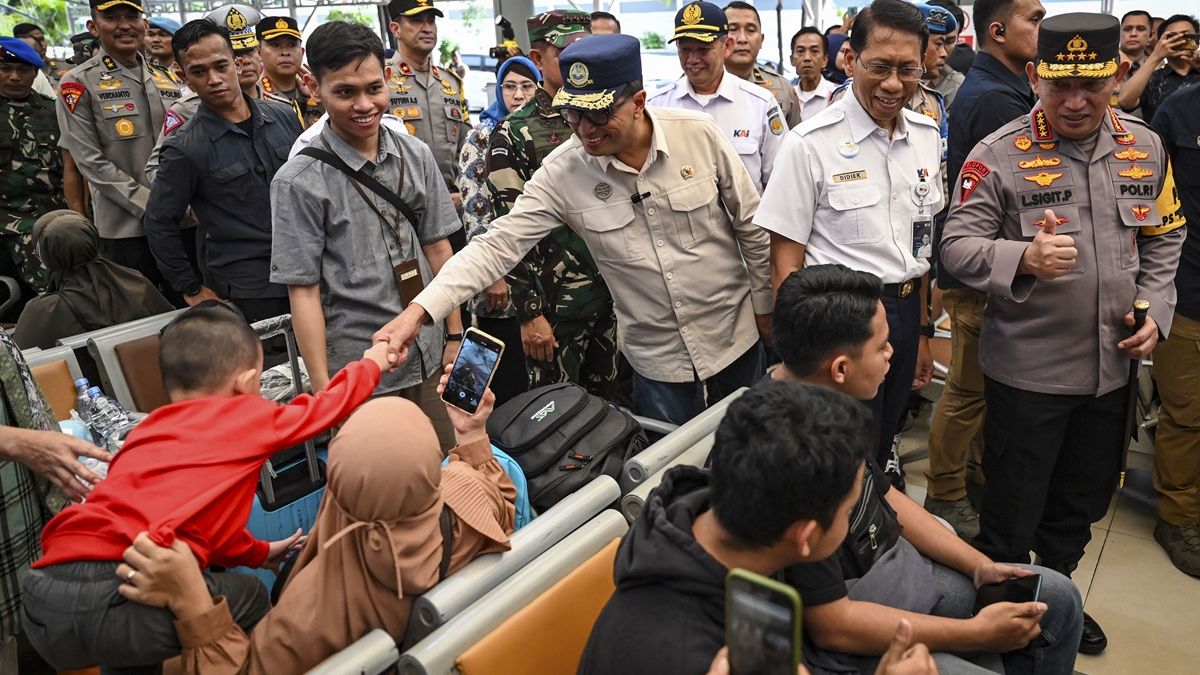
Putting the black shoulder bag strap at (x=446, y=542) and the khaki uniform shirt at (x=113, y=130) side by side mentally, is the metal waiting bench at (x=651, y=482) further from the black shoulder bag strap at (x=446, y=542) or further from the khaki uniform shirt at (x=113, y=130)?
the khaki uniform shirt at (x=113, y=130)

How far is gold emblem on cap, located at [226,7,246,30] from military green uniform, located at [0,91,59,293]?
1.11m

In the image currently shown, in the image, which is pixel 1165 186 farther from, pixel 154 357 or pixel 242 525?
pixel 154 357

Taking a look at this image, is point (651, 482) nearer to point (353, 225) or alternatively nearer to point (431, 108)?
point (353, 225)

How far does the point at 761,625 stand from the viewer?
0.86 m

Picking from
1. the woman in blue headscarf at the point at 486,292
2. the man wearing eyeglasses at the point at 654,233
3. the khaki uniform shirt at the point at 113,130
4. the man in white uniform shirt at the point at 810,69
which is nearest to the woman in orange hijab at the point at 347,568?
the man wearing eyeglasses at the point at 654,233

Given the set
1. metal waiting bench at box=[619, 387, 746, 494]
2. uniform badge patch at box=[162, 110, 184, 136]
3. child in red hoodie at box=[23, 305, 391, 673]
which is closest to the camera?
child in red hoodie at box=[23, 305, 391, 673]

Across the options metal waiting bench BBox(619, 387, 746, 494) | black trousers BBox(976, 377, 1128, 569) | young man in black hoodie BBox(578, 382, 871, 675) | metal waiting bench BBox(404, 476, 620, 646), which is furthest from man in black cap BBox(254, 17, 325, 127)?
young man in black hoodie BBox(578, 382, 871, 675)

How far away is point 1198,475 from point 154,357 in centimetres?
364

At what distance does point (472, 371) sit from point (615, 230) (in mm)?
765

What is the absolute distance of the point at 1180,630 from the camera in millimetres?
2543

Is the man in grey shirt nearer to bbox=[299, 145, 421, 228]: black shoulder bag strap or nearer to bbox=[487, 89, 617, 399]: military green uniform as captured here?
bbox=[299, 145, 421, 228]: black shoulder bag strap

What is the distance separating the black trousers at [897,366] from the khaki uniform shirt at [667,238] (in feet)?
1.20

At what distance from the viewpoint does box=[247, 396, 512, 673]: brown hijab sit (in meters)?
1.38

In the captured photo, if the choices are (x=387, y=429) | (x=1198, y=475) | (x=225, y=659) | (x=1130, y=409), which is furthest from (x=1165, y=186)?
(x=225, y=659)
